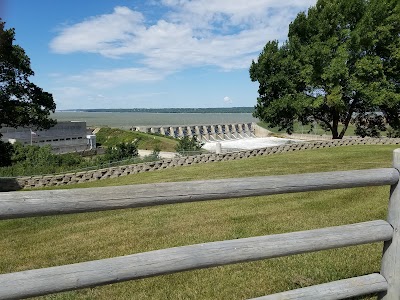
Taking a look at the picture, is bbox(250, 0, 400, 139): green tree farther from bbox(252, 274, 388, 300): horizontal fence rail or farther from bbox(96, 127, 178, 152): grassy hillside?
bbox(252, 274, 388, 300): horizontal fence rail

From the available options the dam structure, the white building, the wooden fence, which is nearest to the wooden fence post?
the wooden fence

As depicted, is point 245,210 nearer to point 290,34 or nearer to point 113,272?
point 113,272

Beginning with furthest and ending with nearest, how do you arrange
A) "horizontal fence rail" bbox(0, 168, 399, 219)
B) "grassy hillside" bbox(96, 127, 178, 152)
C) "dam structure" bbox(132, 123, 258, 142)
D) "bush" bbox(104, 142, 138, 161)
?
"dam structure" bbox(132, 123, 258, 142), "grassy hillside" bbox(96, 127, 178, 152), "bush" bbox(104, 142, 138, 161), "horizontal fence rail" bbox(0, 168, 399, 219)

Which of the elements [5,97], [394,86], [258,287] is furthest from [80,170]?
[394,86]

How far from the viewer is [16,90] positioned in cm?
2058

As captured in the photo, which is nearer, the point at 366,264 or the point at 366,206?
the point at 366,264

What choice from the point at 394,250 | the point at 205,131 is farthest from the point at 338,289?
the point at 205,131

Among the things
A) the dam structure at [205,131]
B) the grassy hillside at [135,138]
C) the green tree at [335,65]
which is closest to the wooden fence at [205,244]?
the green tree at [335,65]

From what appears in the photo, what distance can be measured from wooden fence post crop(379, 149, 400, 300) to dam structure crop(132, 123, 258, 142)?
204 feet

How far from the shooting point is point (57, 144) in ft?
135

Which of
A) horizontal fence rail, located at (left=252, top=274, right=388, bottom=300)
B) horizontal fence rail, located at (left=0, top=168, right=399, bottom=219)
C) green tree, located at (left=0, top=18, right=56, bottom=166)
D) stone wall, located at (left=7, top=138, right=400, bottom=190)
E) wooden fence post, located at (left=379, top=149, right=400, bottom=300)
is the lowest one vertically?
stone wall, located at (left=7, top=138, right=400, bottom=190)

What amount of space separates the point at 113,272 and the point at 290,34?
2973 centimetres

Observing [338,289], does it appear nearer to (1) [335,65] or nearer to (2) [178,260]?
(2) [178,260]

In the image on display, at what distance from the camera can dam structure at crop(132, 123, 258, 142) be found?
66.1 meters
